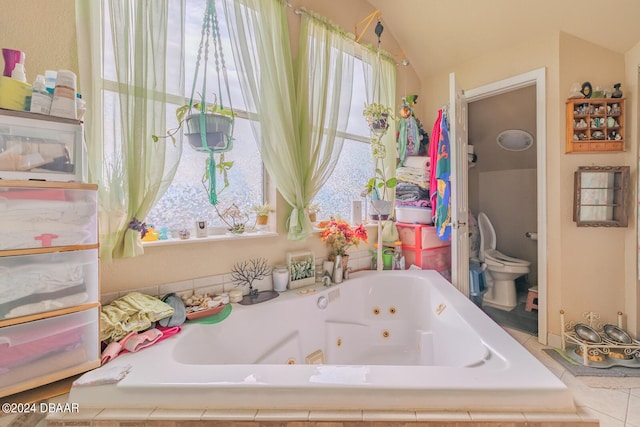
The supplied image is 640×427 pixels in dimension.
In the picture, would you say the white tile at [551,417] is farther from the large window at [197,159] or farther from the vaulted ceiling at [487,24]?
the vaulted ceiling at [487,24]

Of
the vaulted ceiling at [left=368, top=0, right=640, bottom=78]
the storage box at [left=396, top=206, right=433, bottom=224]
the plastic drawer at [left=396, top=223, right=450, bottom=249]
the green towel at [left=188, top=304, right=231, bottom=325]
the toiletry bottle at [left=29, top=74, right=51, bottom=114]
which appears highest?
the vaulted ceiling at [left=368, top=0, right=640, bottom=78]

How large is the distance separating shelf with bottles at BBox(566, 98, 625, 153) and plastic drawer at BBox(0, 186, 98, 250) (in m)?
2.78

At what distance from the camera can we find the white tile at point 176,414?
2.46 ft

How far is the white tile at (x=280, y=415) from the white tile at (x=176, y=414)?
0.57 ft

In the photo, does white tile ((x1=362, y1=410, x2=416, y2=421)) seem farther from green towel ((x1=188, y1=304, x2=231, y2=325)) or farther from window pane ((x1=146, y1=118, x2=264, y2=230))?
window pane ((x1=146, y1=118, x2=264, y2=230))

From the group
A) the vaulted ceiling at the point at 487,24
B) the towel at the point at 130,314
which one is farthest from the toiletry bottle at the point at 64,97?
the vaulted ceiling at the point at 487,24

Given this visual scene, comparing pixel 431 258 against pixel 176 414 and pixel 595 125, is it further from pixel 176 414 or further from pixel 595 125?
pixel 176 414

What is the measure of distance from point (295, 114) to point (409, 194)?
1267mm

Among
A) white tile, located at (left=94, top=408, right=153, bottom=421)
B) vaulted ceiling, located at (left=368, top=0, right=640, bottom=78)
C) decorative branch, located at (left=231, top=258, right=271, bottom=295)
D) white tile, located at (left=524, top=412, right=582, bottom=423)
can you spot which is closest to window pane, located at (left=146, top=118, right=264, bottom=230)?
decorative branch, located at (left=231, top=258, right=271, bottom=295)

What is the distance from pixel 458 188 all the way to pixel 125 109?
84.6 inches

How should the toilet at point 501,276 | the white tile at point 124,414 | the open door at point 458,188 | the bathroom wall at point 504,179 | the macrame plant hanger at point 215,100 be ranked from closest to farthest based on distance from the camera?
the white tile at point 124,414 → the macrame plant hanger at point 215,100 → the open door at point 458,188 → the toilet at point 501,276 → the bathroom wall at point 504,179

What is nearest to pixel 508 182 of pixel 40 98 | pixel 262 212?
pixel 262 212

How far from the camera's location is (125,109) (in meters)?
1.16

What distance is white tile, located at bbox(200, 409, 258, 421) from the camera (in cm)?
76
